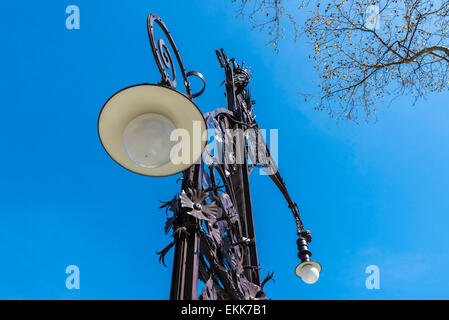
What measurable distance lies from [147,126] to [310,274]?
370 cm

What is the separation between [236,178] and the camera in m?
5.11

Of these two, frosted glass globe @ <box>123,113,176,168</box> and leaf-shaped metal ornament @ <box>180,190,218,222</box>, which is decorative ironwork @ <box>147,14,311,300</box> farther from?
frosted glass globe @ <box>123,113,176,168</box>

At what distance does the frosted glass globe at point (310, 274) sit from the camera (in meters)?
5.14

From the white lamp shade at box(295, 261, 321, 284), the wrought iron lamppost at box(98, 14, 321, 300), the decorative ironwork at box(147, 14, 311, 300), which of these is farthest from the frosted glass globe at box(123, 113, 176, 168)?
the white lamp shade at box(295, 261, 321, 284)

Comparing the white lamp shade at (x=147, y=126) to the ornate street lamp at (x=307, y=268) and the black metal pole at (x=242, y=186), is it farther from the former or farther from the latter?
the ornate street lamp at (x=307, y=268)

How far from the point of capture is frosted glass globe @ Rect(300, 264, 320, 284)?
5.14 meters

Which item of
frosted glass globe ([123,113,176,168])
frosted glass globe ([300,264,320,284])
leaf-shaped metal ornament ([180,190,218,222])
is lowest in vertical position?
frosted glass globe ([300,264,320,284])

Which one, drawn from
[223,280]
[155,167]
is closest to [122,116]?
[155,167]

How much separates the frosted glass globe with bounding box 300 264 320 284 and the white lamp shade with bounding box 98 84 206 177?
3380 millimetres

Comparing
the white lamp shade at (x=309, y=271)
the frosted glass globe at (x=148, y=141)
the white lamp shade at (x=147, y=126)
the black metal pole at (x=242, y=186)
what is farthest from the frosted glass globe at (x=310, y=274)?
the frosted glass globe at (x=148, y=141)

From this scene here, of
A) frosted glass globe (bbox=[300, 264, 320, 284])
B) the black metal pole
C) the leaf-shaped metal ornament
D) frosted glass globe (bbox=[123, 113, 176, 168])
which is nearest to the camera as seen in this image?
frosted glass globe (bbox=[123, 113, 176, 168])

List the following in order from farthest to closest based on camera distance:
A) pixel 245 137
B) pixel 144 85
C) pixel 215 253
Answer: pixel 245 137 → pixel 215 253 → pixel 144 85
